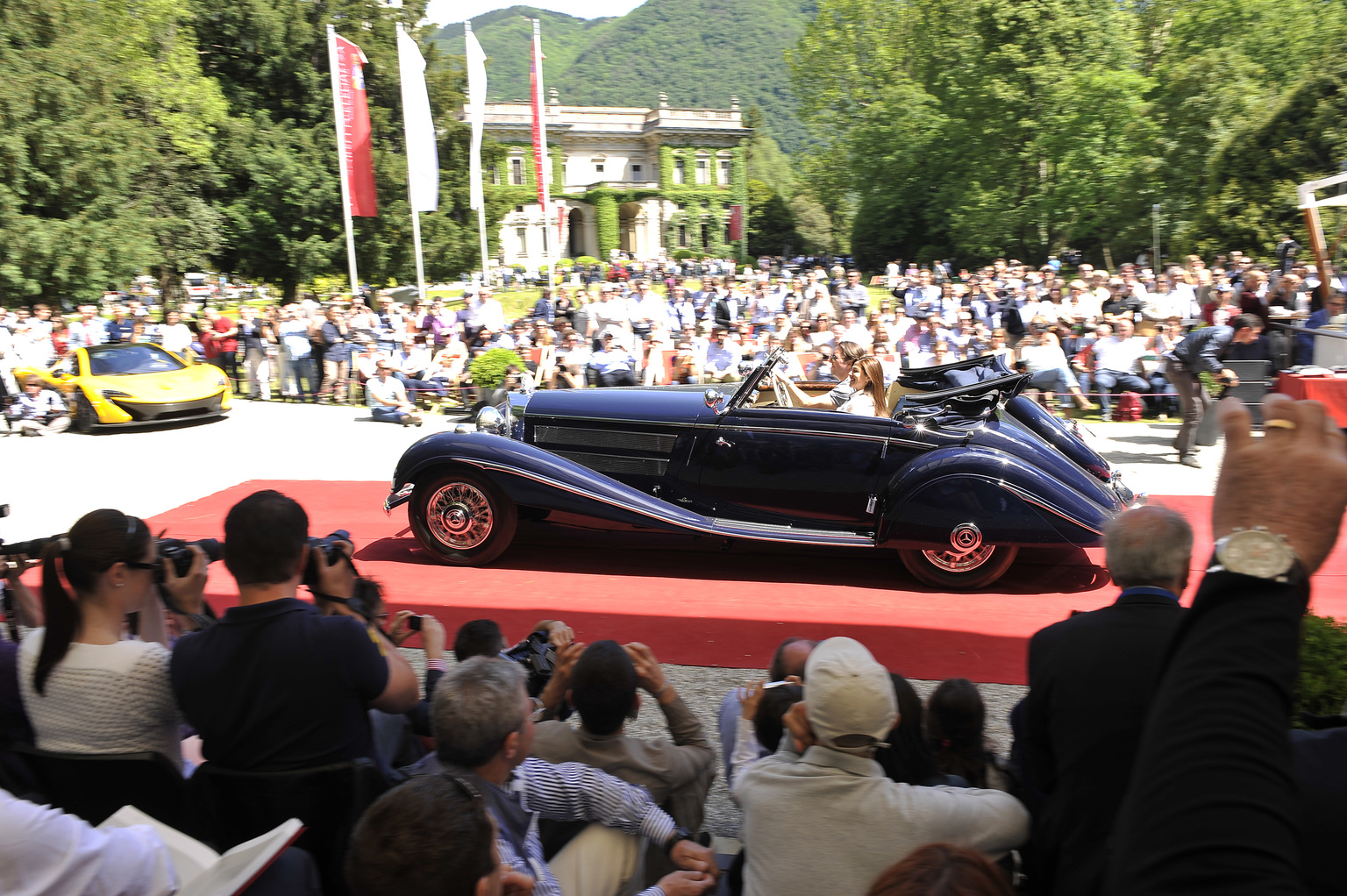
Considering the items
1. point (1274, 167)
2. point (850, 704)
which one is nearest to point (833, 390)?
point (850, 704)

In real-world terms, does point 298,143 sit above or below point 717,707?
above

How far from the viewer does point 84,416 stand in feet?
44.6

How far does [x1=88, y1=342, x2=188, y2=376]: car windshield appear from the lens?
13.7 m

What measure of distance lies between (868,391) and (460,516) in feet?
11.1

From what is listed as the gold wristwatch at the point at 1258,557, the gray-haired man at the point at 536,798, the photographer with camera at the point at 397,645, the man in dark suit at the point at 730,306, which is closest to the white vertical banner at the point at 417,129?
the man in dark suit at the point at 730,306

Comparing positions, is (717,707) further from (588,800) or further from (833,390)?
(833,390)

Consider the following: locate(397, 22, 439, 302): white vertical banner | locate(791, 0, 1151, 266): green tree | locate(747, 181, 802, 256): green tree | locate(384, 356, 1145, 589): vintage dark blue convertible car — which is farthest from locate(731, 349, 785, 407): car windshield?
locate(747, 181, 802, 256): green tree

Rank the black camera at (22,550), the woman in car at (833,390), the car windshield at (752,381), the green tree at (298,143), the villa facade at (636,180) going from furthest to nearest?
the villa facade at (636,180) < the green tree at (298,143) < the woman in car at (833,390) < the car windshield at (752,381) < the black camera at (22,550)

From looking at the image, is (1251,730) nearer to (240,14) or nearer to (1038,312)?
(1038,312)

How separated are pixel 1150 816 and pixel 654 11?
198152 mm

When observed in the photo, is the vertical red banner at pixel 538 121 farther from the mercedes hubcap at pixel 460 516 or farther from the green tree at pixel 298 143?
the mercedes hubcap at pixel 460 516

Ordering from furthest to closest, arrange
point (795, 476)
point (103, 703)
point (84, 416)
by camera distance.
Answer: point (84, 416) < point (795, 476) < point (103, 703)

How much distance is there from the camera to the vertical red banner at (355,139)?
19297 mm

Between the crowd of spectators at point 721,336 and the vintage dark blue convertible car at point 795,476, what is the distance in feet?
14.6
